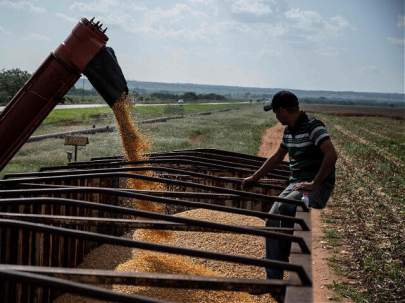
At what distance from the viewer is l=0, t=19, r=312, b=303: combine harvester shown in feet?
9.97

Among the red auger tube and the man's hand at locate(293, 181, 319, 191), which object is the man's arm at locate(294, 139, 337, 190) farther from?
the red auger tube

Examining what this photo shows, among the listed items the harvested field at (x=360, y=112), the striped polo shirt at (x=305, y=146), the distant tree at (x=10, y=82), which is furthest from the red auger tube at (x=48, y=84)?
the harvested field at (x=360, y=112)

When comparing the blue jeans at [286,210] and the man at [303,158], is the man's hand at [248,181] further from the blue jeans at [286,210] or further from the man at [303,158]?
the blue jeans at [286,210]

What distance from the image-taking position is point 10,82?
5753 cm

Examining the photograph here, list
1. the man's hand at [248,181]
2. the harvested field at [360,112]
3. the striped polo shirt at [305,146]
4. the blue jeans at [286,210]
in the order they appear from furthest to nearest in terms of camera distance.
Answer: the harvested field at [360,112]
the man's hand at [248,181]
the striped polo shirt at [305,146]
the blue jeans at [286,210]

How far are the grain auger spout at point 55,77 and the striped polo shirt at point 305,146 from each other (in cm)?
228

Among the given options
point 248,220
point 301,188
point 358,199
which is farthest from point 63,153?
point 301,188

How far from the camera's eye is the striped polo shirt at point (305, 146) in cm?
562

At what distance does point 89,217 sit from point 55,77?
7.16 feet

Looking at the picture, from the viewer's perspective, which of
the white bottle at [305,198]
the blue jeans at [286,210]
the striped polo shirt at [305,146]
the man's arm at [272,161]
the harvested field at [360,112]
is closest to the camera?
the blue jeans at [286,210]

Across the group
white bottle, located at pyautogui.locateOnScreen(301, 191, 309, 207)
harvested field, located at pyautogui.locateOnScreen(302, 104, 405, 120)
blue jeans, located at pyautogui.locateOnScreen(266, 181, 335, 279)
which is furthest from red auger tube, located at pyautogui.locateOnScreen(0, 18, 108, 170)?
harvested field, located at pyautogui.locateOnScreen(302, 104, 405, 120)

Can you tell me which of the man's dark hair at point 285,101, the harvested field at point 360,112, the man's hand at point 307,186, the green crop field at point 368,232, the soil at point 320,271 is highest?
the man's dark hair at point 285,101

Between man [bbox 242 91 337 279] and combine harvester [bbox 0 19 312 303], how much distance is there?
0.76 ft

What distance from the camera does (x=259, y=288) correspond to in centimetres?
312
